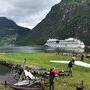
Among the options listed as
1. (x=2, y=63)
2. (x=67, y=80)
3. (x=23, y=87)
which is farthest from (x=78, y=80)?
(x=2, y=63)

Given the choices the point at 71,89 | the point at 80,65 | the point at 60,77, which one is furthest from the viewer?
the point at 80,65

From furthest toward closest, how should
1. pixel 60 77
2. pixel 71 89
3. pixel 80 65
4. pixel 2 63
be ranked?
1. pixel 2 63
2. pixel 80 65
3. pixel 60 77
4. pixel 71 89

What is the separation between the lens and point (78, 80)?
49969mm

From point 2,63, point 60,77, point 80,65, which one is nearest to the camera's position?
point 60,77

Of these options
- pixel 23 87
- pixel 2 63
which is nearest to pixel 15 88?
pixel 23 87

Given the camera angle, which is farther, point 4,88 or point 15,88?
point 4,88

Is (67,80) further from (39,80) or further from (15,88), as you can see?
(15,88)

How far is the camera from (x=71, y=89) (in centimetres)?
4362

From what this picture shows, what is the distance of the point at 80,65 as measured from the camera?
66875mm

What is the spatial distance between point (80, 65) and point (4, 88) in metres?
24.3

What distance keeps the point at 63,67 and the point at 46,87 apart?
72.5 feet

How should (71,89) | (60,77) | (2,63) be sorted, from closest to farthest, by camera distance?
(71,89) < (60,77) < (2,63)

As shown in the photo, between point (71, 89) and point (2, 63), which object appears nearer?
point (71, 89)

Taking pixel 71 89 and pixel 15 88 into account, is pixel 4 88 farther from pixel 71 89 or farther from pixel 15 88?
pixel 71 89
